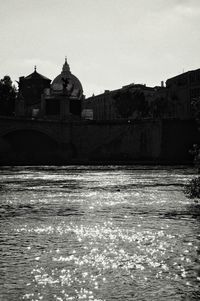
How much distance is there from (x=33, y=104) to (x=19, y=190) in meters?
98.5

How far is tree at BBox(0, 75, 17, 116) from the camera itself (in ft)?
338

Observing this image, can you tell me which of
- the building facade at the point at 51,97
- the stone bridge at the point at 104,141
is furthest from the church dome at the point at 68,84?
the stone bridge at the point at 104,141

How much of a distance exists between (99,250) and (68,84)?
115760 millimetres

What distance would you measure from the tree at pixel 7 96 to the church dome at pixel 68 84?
55.2ft

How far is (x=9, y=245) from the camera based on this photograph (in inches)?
717

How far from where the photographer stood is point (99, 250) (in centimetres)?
1741

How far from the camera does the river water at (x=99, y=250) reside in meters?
12.9

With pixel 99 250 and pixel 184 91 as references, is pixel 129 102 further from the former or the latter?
pixel 99 250

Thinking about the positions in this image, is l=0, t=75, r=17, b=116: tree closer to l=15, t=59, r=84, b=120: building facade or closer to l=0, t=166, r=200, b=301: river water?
l=15, t=59, r=84, b=120: building facade

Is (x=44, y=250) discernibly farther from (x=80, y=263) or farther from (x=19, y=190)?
(x=19, y=190)

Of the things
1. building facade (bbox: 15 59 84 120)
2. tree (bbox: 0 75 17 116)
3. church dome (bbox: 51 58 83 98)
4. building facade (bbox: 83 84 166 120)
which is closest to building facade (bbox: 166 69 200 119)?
building facade (bbox: 83 84 166 120)

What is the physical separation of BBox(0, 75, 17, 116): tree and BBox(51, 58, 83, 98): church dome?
55.2ft

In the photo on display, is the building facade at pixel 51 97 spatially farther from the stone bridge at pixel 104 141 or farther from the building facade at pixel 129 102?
the building facade at pixel 129 102

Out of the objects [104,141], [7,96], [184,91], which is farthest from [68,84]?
[104,141]
